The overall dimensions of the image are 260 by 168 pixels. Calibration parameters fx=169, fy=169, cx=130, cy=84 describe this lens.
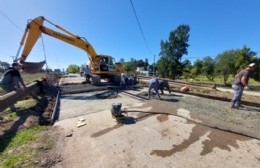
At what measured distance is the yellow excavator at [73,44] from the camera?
1023 cm

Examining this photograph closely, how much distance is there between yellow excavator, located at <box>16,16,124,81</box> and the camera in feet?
33.6

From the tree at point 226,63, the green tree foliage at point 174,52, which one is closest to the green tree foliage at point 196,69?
the green tree foliage at point 174,52

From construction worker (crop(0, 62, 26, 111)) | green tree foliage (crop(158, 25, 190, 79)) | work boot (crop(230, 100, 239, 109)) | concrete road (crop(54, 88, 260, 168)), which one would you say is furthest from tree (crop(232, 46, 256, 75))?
construction worker (crop(0, 62, 26, 111))

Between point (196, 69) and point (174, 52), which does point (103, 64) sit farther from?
point (196, 69)

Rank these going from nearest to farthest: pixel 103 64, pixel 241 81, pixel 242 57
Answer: pixel 241 81, pixel 103 64, pixel 242 57

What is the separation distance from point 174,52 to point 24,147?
1528 inches

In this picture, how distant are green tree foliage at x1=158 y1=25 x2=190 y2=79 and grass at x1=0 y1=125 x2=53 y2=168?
3556 centimetres

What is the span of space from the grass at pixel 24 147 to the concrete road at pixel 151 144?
0.44 metres

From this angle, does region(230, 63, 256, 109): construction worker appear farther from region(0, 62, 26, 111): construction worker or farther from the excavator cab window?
the excavator cab window

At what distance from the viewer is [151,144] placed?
12.5ft

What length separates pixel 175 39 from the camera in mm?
40031

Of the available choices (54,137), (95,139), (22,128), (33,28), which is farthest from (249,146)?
(33,28)

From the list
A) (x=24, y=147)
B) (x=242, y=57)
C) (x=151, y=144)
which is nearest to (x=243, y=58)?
(x=242, y=57)

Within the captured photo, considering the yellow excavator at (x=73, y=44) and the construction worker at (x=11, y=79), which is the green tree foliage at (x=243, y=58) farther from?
the construction worker at (x=11, y=79)
